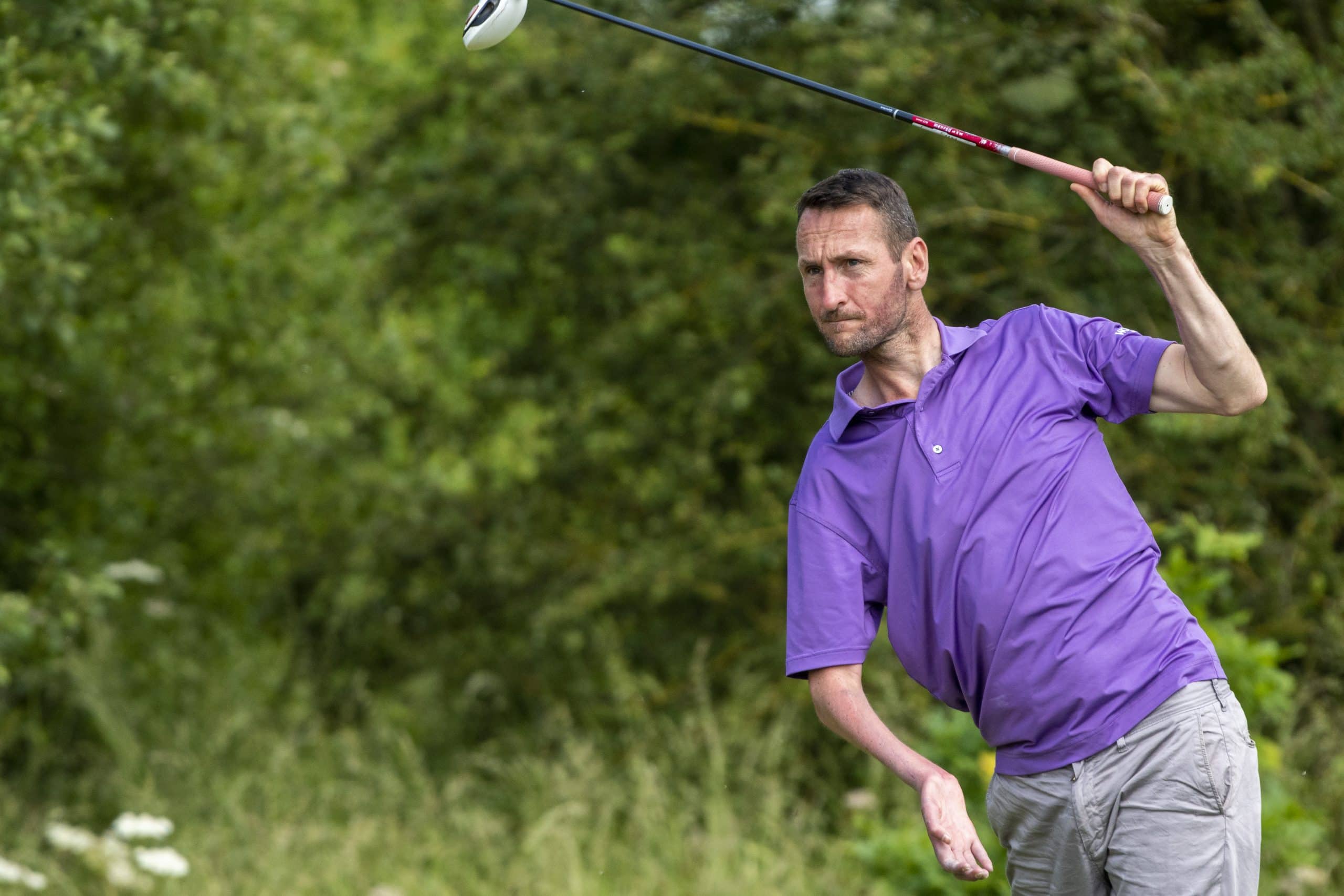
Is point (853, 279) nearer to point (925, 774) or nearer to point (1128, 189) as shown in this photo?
point (1128, 189)

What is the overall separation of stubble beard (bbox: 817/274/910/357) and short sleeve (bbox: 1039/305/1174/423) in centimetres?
32

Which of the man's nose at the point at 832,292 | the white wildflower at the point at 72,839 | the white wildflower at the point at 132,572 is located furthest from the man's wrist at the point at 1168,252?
the white wildflower at the point at 132,572

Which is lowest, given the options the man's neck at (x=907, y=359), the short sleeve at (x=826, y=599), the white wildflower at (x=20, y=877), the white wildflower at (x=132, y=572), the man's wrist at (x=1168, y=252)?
the white wildflower at (x=20, y=877)

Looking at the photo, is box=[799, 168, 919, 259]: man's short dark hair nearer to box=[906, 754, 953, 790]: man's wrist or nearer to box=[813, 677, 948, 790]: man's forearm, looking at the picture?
box=[813, 677, 948, 790]: man's forearm

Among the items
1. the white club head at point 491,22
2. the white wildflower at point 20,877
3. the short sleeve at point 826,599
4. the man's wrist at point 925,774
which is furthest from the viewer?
the white wildflower at point 20,877

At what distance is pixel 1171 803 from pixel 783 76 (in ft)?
5.36

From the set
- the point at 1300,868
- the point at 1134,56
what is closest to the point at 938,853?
the point at 1300,868

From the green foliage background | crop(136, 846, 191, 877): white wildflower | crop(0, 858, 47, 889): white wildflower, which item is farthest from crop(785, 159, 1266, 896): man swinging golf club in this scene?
crop(0, 858, 47, 889): white wildflower

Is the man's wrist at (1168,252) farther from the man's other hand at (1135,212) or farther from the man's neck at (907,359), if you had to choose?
the man's neck at (907,359)

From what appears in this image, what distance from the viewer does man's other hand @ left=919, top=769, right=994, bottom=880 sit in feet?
8.12

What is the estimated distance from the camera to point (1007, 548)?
2.80 m

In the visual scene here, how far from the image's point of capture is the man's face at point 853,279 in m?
Result: 2.92

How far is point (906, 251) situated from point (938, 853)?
3.86 feet

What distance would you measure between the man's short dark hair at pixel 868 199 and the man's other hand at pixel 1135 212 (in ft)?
1.30
